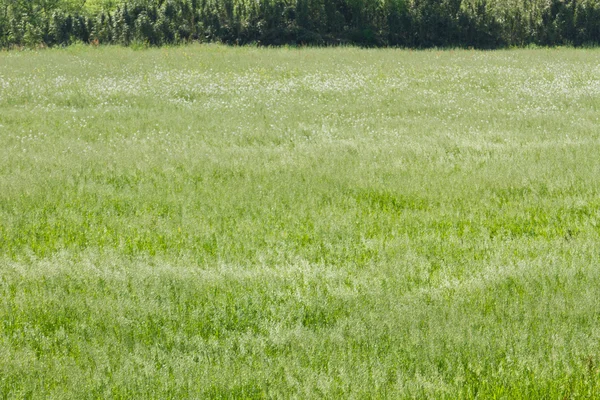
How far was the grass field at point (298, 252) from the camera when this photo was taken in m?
5.52

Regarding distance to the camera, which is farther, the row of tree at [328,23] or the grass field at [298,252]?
the row of tree at [328,23]

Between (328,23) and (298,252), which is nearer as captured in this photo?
(298,252)

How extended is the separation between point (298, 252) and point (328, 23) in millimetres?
36830

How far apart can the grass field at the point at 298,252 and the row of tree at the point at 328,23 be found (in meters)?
21.2

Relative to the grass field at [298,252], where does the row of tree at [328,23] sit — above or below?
above

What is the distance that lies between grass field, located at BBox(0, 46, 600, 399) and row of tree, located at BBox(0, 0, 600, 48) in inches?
836

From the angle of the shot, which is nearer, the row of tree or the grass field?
the grass field

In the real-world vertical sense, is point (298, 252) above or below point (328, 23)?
below

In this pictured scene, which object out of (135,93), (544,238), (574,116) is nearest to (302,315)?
(544,238)

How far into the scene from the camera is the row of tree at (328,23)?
39844mm

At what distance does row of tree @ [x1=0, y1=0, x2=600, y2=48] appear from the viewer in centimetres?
3984

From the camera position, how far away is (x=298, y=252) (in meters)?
8.52

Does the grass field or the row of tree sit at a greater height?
the row of tree

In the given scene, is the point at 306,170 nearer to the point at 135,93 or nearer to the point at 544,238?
the point at 544,238
